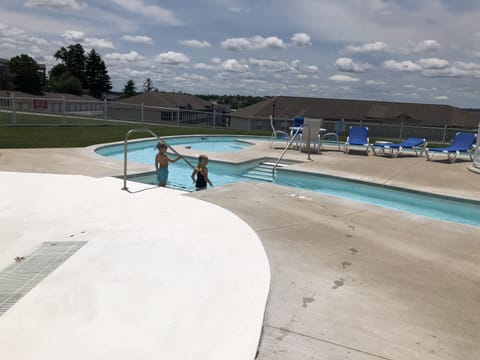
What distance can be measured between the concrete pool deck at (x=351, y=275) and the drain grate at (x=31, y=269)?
0.14 metres

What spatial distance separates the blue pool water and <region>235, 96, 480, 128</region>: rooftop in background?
34.5 m

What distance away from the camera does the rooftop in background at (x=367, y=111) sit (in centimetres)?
4581

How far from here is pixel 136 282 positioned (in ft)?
11.8

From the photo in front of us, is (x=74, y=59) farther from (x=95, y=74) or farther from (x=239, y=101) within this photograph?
(x=239, y=101)

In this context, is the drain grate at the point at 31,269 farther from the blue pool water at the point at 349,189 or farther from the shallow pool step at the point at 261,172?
the shallow pool step at the point at 261,172

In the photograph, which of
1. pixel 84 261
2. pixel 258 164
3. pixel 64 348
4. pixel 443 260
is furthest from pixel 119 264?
pixel 258 164

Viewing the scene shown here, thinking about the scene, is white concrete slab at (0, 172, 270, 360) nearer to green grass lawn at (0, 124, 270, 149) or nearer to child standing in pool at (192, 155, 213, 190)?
child standing in pool at (192, 155, 213, 190)

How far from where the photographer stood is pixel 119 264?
397cm

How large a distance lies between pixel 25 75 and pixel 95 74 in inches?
1308

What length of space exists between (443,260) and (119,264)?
360cm

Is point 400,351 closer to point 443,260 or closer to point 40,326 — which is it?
point 443,260

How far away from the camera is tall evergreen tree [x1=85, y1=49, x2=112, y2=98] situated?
103m

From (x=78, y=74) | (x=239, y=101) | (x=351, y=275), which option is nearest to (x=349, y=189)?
(x=351, y=275)

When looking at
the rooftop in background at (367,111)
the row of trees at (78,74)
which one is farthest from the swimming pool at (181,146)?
the row of trees at (78,74)
